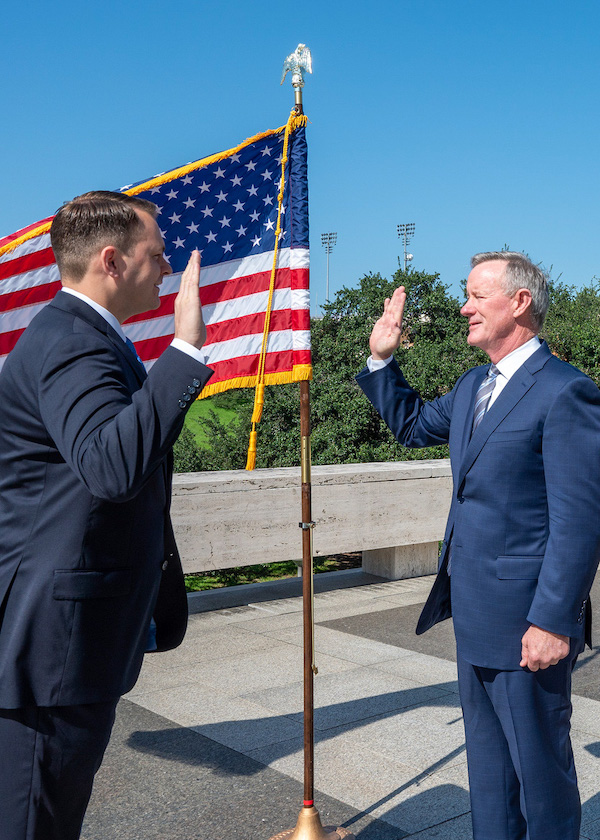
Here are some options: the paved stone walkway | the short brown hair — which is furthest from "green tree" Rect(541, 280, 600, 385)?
the short brown hair

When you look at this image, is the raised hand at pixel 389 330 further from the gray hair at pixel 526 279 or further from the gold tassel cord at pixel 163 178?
the gold tassel cord at pixel 163 178

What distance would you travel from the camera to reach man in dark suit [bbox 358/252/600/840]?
8.53 ft

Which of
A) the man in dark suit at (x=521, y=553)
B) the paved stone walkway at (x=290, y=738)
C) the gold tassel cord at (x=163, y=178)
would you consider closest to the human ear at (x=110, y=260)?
the man in dark suit at (x=521, y=553)

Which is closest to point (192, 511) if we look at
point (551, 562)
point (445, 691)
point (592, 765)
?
point (445, 691)

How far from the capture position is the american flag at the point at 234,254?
12.7ft

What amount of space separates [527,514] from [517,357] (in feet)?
1.76

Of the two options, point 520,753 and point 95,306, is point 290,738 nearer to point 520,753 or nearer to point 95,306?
point 520,753

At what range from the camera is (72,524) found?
6.22 ft

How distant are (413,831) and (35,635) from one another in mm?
2135

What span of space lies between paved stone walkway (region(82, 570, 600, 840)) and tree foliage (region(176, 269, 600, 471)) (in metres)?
5.53

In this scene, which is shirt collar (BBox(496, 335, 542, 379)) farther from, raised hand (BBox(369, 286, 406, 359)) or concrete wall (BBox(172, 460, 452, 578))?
concrete wall (BBox(172, 460, 452, 578))

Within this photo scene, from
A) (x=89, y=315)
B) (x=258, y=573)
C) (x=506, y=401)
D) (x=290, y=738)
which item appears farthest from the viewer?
(x=258, y=573)

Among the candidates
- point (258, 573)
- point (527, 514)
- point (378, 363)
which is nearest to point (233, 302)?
point (378, 363)

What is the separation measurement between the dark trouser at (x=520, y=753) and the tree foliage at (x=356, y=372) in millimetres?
8704
